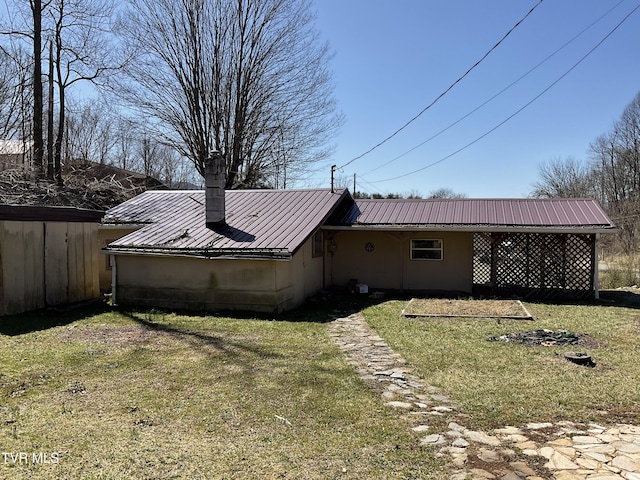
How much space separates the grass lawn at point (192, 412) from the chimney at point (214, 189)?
4797mm

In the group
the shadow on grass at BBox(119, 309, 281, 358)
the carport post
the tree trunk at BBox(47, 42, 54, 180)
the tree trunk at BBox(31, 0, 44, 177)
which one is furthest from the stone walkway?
the tree trunk at BBox(47, 42, 54, 180)

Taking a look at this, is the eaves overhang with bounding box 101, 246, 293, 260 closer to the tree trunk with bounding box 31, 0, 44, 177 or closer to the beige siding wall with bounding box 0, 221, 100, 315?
the beige siding wall with bounding box 0, 221, 100, 315

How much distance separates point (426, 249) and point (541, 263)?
3.35 meters

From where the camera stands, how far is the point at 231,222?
41.4 feet

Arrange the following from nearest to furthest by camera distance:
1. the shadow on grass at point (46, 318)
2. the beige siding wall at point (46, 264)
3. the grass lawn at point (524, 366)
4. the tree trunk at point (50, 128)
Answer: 1. the grass lawn at point (524, 366)
2. the shadow on grass at point (46, 318)
3. the beige siding wall at point (46, 264)
4. the tree trunk at point (50, 128)

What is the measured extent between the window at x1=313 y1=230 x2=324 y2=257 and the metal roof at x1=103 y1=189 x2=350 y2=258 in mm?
986

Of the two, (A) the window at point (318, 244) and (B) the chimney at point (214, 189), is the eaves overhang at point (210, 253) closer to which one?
(B) the chimney at point (214, 189)

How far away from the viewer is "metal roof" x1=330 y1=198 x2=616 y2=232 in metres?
12.9

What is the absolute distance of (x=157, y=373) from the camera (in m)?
6.10

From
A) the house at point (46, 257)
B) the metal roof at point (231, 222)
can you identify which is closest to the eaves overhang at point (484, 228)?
the metal roof at point (231, 222)

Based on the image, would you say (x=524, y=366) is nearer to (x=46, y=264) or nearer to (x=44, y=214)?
(x=46, y=264)

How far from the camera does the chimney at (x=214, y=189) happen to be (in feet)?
39.9

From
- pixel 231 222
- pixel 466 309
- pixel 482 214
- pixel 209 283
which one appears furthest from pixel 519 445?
pixel 482 214

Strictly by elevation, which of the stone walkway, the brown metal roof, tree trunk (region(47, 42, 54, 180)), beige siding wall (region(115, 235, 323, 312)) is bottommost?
the stone walkway
